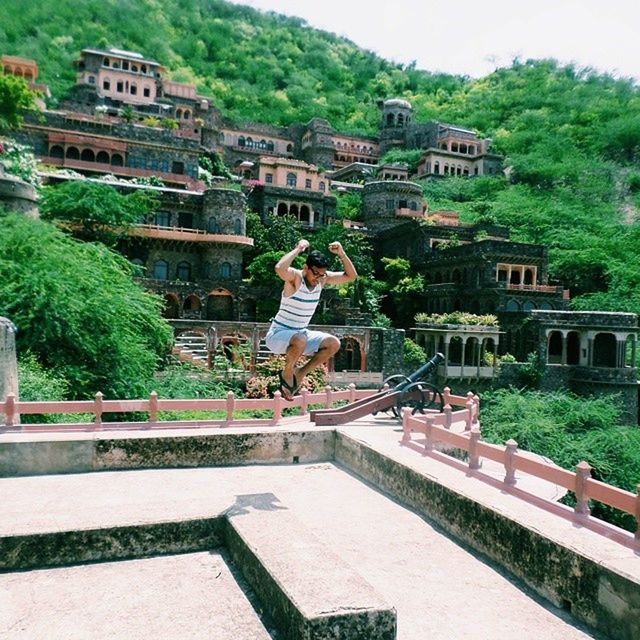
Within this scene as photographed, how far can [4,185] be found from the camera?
23.2m

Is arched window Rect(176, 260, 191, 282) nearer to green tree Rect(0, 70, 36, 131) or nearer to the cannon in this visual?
green tree Rect(0, 70, 36, 131)

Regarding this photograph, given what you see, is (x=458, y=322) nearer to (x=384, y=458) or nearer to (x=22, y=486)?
(x=384, y=458)

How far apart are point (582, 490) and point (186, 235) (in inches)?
1302

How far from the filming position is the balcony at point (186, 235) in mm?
35094

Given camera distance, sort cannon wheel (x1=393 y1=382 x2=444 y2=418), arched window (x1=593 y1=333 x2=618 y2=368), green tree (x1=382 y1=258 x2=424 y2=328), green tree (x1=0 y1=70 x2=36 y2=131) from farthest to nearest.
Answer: green tree (x1=382 y1=258 x2=424 y2=328) < green tree (x1=0 y1=70 x2=36 y2=131) < arched window (x1=593 y1=333 x2=618 y2=368) < cannon wheel (x1=393 y1=382 x2=444 y2=418)

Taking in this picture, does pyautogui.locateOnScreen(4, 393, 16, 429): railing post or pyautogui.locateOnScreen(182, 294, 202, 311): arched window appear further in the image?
pyautogui.locateOnScreen(182, 294, 202, 311): arched window

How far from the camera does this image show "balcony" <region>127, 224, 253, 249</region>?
3509cm

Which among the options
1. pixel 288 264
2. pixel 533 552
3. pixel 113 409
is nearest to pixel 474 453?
pixel 533 552

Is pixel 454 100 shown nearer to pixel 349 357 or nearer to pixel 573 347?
pixel 573 347

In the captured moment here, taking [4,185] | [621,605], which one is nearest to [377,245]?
[4,185]

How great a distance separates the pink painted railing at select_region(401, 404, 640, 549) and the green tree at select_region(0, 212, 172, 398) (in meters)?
11.4

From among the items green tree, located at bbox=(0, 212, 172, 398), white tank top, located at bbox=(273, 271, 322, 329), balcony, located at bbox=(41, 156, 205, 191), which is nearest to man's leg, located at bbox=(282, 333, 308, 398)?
white tank top, located at bbox=(273, 271, 322, 329)

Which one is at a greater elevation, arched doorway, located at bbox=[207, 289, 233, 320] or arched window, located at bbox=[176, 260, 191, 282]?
arched window, located at bbox=[176, 260, 191, 282]

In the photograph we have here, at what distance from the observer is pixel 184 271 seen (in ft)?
124
